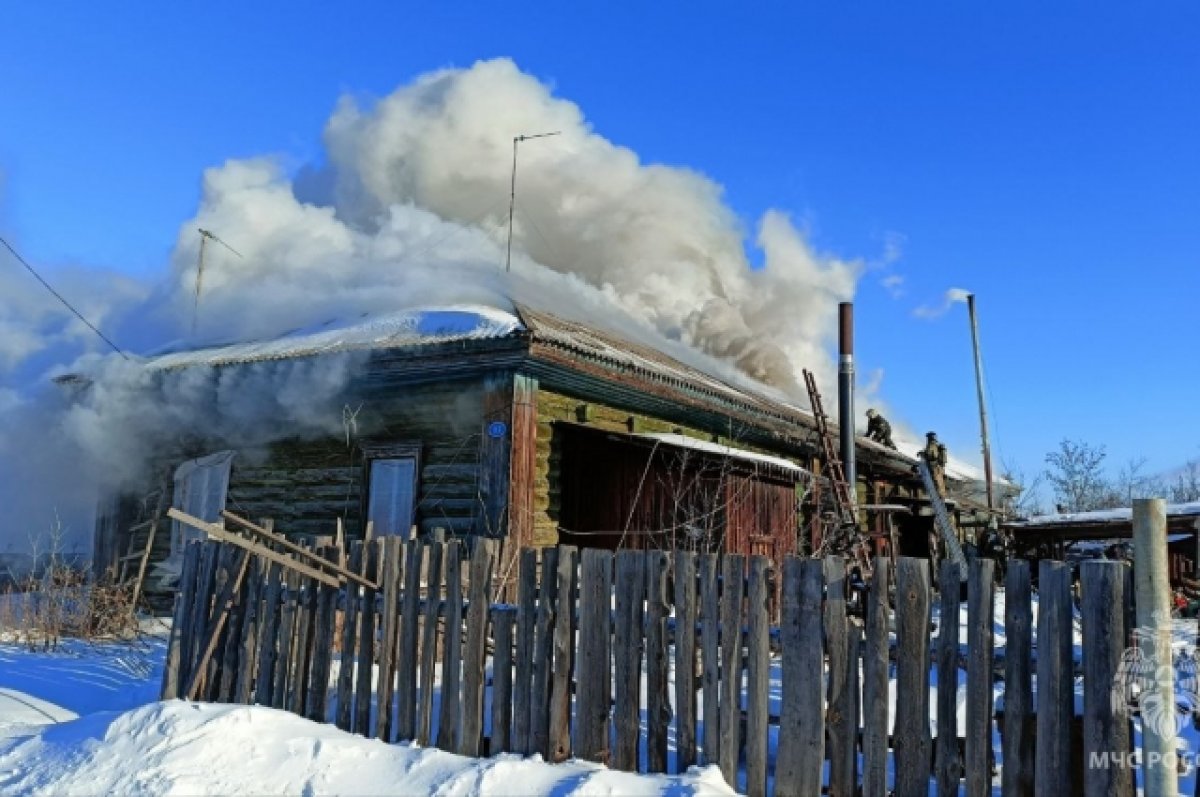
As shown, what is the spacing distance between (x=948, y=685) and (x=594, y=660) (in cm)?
186

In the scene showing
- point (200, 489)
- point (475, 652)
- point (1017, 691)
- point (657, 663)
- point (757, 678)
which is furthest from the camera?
A: point (200, 489)

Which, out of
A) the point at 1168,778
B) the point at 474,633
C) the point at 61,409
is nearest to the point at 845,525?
the point at 474,633

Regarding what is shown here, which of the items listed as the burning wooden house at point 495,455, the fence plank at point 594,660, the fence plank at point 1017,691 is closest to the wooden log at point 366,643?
the fence plank at point 594,660

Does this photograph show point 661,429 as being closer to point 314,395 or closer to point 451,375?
point 451,375

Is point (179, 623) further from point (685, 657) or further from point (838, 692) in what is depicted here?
point (838, 692)

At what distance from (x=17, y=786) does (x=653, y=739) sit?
3.60 m

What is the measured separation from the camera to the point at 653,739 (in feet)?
16.3

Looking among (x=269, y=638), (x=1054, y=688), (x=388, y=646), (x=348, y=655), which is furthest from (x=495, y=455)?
(x=1054, y=688)

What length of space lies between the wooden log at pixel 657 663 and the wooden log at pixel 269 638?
9.38ft

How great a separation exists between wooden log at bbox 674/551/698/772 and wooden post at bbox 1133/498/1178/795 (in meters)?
2.02

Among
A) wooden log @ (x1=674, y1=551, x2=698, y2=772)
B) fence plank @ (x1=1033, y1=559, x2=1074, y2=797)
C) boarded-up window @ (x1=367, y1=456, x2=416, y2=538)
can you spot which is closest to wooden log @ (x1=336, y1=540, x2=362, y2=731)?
wooden log @ (x1=674, y1=551, x2=698, y2=772)

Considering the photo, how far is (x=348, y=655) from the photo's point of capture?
19.8 feet

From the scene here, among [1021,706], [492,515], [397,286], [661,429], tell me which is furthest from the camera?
[397,286]

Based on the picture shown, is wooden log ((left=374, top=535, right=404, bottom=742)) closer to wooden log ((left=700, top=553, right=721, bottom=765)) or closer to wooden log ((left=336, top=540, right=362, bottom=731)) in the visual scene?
wooden log ((left=336, top=540, right=362, bottom=731))
